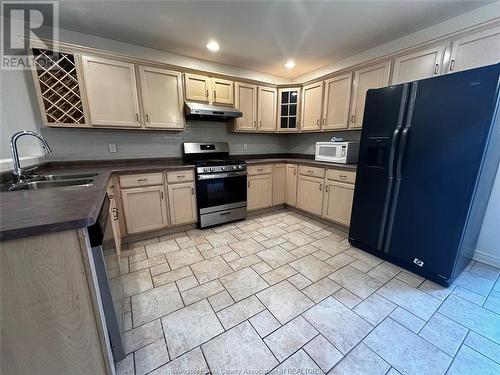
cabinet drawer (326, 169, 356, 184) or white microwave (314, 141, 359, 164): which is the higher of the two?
white microwave (314, 141, 359, 164)

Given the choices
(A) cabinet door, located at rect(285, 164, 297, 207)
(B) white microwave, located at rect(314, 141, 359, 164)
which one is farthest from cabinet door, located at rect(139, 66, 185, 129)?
(B) white microwave, located at rect(314, 141, 359, 164)

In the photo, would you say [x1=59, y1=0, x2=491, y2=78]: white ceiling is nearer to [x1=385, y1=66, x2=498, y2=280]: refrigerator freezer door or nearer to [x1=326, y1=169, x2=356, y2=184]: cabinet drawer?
[x1=385, y1=66, x2=498, y2=280]: refrigerator freezer door

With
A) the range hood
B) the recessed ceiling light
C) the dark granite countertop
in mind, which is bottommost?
the dark granite countertop

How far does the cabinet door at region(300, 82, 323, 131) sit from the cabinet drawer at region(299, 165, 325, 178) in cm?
70

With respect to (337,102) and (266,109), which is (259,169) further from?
(337,102)

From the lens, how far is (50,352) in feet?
2.60

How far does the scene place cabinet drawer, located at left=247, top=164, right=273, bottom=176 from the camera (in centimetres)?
326

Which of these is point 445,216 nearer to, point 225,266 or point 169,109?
point 225,266

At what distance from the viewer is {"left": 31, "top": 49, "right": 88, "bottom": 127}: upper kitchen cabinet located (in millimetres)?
2084

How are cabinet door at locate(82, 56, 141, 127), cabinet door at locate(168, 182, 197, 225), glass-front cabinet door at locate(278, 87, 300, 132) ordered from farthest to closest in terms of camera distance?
glass-front cabinet door at locate(278, 87, 300, 132), cabinet door at locate(168, 182, 197, 225), cabinet door at locate(82, 56, 141, 127)

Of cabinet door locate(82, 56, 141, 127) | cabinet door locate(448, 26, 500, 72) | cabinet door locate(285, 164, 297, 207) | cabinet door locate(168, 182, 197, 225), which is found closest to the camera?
cabinet door locate(448, 26, 500, 72)

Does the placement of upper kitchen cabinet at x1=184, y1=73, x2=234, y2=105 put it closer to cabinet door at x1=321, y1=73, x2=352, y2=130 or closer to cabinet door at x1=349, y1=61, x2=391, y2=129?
cabinet door at x1=321, y1=73, x2=352, y2=130

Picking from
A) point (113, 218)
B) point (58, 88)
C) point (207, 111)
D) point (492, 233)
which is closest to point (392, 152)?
point (492, 233)

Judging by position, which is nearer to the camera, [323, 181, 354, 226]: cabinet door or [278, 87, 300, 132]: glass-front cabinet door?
[323, 181, 354, 226]: cabinet door
